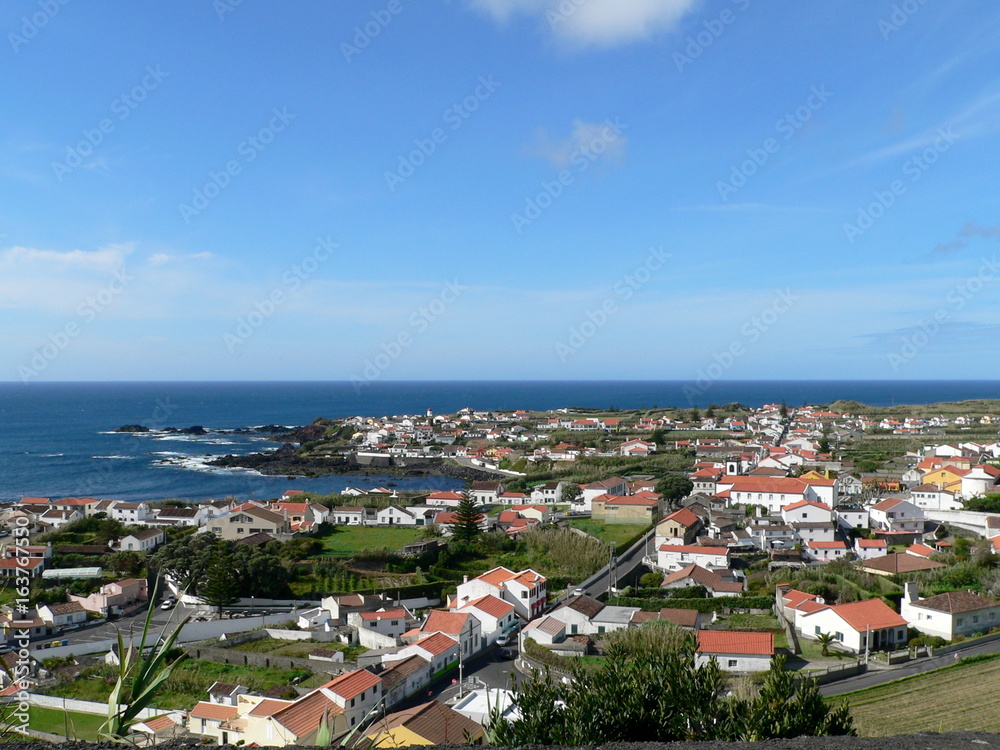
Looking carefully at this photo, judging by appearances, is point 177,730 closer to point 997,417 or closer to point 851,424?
point 851,424

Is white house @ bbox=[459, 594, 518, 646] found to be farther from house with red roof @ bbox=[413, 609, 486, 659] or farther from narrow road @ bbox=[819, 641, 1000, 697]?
narrow road @ bbox=[819, 641, 1000, 697]

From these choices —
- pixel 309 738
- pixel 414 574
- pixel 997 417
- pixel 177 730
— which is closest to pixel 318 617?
pixel 414 574

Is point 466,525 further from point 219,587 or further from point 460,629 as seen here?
point 460,629

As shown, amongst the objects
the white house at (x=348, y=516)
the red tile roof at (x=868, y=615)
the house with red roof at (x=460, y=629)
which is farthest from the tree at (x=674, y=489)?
the house with red roof at (x=460, y=629)

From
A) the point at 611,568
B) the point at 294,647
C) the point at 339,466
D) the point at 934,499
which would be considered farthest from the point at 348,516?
the point at 934,499

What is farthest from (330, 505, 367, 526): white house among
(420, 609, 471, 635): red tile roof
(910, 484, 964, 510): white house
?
(910, 484, 964, 510): white house

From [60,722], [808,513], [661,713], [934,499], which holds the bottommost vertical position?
[60,722]
